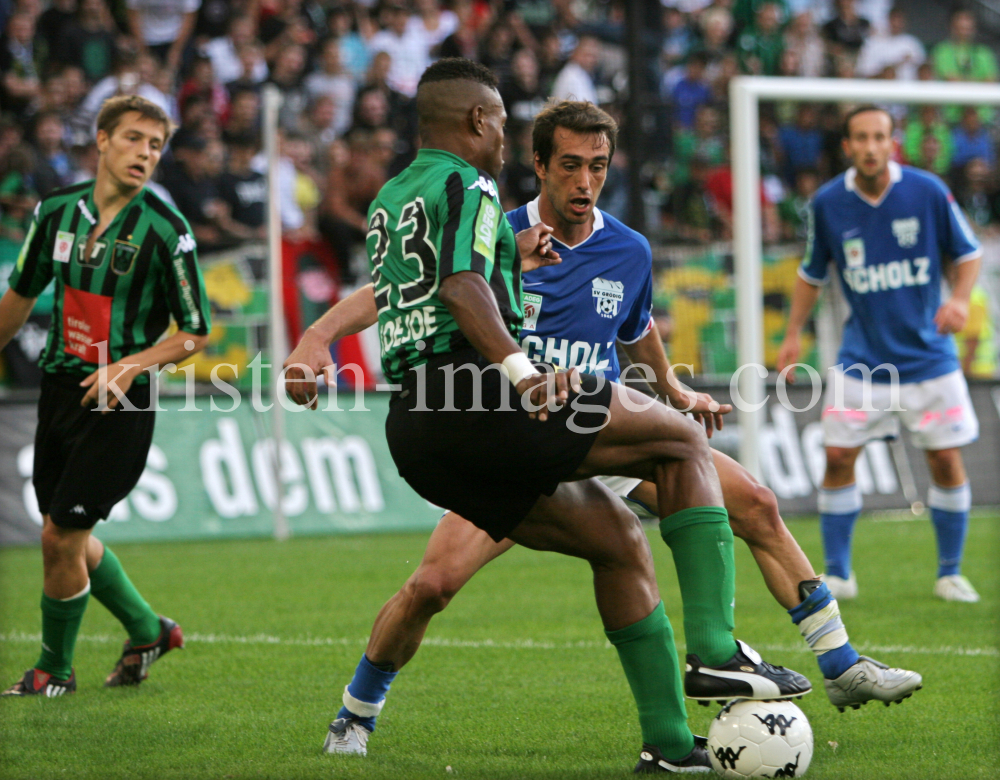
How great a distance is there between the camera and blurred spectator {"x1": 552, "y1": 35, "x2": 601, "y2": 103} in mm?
14031

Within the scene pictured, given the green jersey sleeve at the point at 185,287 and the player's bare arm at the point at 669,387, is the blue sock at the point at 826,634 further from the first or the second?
the green jersey sleeve at the point at 185,287

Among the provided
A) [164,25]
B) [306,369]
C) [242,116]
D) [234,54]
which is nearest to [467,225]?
[306,369]

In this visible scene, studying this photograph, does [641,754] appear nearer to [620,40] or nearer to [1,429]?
[1,429]

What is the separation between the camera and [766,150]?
14.2 m

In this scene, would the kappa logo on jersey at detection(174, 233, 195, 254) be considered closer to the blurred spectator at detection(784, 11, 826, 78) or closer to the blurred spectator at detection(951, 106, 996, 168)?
the blurred spectator at detection(951, 106, 996, 168)

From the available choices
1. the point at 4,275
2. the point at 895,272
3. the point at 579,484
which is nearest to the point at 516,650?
the point at 579,484

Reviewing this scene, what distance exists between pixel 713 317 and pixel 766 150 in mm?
2606

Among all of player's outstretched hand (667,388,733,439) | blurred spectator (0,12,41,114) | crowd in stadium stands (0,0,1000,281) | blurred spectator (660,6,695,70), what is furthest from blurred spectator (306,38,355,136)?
player's outstretched hand (667,388,733,439)

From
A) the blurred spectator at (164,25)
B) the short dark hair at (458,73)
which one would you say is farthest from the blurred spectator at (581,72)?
the short dark hair at (458,73)

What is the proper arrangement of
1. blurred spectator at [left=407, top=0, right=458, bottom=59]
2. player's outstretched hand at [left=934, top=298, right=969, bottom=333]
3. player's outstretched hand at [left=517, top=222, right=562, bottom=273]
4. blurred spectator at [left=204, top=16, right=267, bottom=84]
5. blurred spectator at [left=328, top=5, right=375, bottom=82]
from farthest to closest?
1. blurred spectator at [left=407, top=0, right=458, bottom=59]
2. blurred spectator at [left=328, top=5, right=375, bottom=82]
3. blurred spectator at [left=204, top=16, right=267, bottom=84]
4. player's outstretched hand at [left=934, top=298, right=969, bottom=333]
5. player's outstretched hand at [left=517, top=222, right=562, bottom=273]

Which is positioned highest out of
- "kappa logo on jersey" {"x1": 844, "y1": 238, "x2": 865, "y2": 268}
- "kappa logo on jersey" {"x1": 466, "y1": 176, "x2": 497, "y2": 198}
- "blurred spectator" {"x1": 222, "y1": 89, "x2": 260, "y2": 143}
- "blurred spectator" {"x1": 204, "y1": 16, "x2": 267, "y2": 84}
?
"blurred spectator" {"x1": 204, "y1": 16, "x2": 267, "y2": 84}

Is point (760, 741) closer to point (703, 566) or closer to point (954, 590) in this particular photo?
point (703, 566)

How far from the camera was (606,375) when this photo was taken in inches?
183

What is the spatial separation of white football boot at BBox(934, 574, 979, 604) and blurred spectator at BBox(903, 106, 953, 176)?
770cm
